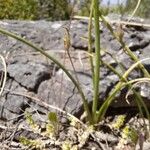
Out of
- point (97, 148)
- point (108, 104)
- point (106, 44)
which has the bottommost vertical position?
point (97, 148)

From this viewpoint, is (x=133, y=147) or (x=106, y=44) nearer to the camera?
(x=133, y=147)

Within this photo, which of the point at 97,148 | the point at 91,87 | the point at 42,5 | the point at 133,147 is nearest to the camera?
the point at 133,147

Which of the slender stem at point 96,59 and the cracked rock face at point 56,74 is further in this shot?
the cracked rock face at point 56,74

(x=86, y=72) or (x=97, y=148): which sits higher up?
(x=86, y=72)

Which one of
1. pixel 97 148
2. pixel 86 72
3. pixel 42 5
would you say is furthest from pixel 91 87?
pixel 42 5

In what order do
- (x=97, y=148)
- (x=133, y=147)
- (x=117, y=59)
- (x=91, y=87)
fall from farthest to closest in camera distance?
(x=117, y=59), (x=91, y=87), (x=97, y=148), (x=133, y=147)

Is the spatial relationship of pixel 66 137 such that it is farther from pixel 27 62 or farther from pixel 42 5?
pixel 42 5

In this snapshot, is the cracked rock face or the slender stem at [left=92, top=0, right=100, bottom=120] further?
the cracked rock face

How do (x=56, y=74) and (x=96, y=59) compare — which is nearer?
(x=96, y=59)
